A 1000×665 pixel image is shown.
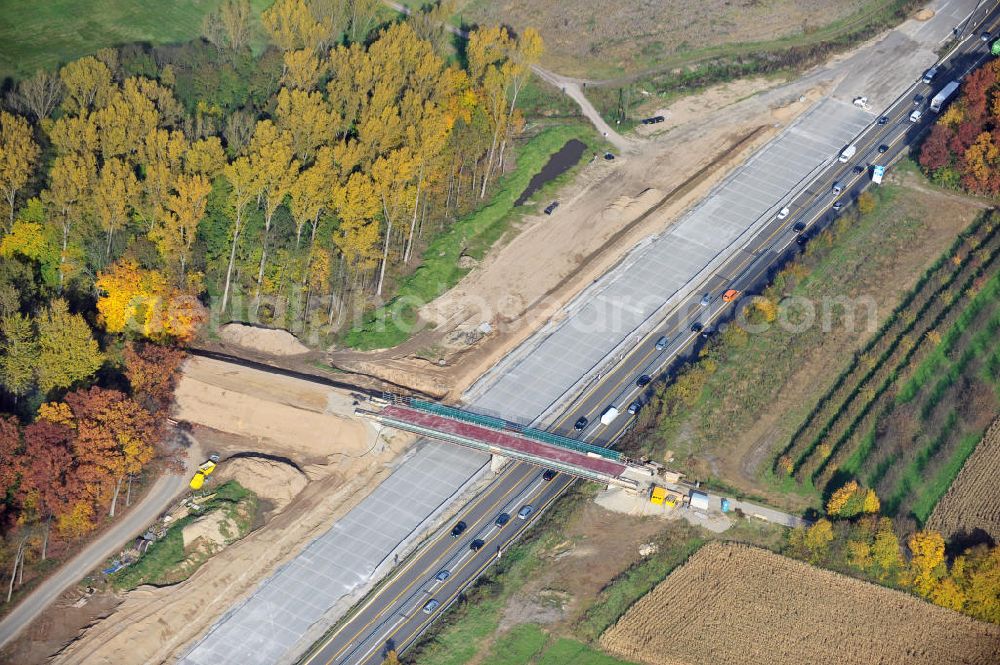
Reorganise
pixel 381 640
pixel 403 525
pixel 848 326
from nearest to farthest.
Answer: pixel 381 640, pixel 403 525, pixel 848 326

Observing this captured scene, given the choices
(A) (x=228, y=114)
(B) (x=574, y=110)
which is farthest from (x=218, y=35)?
(B) (x=574, y=110)

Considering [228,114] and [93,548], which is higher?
[228,114]

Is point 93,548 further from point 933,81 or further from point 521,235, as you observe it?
point 933,81

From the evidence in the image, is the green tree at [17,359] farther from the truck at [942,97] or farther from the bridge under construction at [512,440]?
the truck at [942,97]

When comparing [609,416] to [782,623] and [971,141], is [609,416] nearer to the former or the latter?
[782,623]

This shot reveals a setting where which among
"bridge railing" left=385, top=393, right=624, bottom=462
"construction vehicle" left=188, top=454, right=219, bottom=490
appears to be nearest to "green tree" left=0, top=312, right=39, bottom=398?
"construction vehicle" left=188, top=454, right=219, bottom=490

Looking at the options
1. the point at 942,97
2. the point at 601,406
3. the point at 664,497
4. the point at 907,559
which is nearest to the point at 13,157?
the point at 601,406

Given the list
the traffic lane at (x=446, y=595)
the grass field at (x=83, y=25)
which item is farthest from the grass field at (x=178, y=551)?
the grass field at (x=83, y=25)
